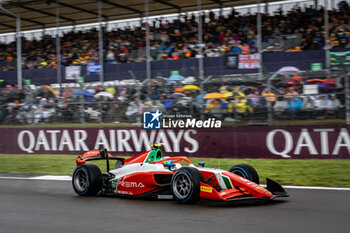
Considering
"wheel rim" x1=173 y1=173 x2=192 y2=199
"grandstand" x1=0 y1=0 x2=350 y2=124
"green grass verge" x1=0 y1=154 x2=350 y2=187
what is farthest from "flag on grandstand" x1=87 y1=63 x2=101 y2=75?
"wheel rim" x1=173 y1=173 x2=192 y2=199

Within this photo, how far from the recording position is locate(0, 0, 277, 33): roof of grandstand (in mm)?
23453

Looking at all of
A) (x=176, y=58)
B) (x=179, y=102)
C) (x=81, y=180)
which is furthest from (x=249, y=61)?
(x=81, y=180)

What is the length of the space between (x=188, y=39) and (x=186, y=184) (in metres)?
16.1

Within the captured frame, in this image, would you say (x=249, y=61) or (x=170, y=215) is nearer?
(x=170, y=215)

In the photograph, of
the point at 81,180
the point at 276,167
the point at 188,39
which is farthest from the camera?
the point at 188,39

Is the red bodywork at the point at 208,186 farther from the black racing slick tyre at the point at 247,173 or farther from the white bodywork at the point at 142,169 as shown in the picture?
the black racing slick tyre at the point at 247,173

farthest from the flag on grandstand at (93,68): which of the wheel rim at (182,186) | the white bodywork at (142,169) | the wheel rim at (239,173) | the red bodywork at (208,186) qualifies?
the wheel rim at (182,186)

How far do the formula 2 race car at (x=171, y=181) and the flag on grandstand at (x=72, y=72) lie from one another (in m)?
15.2

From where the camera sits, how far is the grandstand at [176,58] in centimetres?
1242

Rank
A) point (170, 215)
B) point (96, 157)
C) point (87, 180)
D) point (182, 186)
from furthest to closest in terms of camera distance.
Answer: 1. point (96, 157)
2. point (87, 180)
3. point (182, 186)
4. point (170, 215)

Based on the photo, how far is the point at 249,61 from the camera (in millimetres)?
18844

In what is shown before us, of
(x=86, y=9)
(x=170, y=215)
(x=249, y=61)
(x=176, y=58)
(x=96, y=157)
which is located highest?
(x=86, y=9)

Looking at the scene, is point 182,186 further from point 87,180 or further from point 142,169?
point 87,180

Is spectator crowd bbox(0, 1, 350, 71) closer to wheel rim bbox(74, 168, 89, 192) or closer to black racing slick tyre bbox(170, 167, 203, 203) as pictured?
wheel rim bbox(74, 168, 89, 192)
